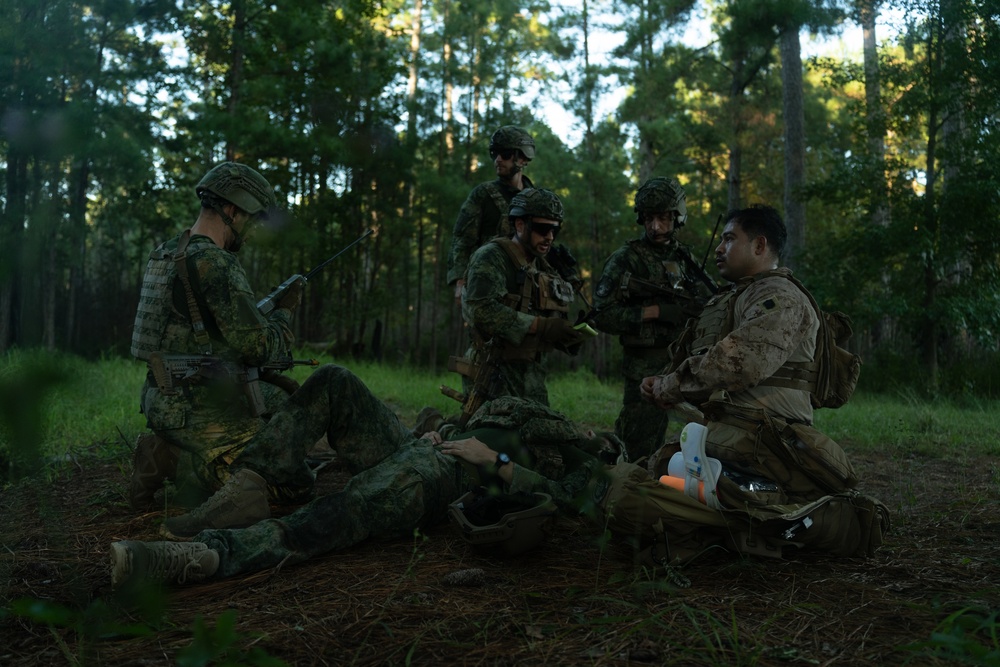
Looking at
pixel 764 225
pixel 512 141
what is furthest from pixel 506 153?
pixel 764 225

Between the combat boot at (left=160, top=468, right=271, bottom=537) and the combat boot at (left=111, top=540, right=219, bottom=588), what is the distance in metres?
0.43

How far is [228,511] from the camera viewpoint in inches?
136

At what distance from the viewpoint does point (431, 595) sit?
2.94 metres

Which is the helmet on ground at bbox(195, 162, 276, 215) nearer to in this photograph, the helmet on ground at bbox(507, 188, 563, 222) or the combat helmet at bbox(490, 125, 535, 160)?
the helmet on ground at bbox(507, 188, 563, 222)

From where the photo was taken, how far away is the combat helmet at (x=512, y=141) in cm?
580

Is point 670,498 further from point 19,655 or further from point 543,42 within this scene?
point 543,42

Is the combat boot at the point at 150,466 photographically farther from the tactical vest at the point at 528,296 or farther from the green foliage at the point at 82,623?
the tactical vest at the point at 528,296

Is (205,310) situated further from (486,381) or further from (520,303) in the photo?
(520,303)

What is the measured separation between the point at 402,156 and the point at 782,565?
14.0 m

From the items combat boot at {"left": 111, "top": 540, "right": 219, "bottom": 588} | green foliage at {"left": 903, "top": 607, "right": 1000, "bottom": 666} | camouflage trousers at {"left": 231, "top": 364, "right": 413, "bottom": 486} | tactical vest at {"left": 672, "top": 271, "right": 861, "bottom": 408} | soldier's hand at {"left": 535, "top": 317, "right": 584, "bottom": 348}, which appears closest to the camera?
green foliage at {"left": 903, "top": 607, "right": 1000, "bottom": 666}

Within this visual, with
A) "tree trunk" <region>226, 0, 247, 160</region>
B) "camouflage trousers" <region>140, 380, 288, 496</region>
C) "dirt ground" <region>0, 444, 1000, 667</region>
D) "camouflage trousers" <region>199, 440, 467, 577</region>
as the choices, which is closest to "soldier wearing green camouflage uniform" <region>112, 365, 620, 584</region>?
"camouflage trousers" <region>199, 440, 467, 577</region>

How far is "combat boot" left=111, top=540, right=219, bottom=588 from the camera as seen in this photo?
2.63m

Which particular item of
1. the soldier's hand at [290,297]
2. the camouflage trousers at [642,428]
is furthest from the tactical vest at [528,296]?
the soldier's hand at [290,297]

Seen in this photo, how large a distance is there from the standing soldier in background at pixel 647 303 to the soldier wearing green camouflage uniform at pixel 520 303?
48cm
